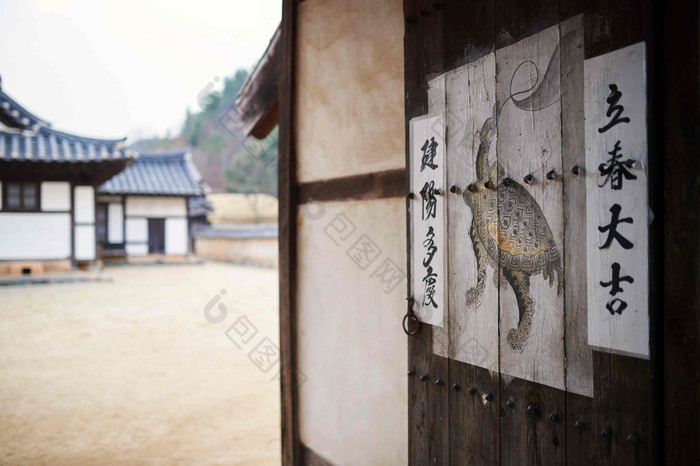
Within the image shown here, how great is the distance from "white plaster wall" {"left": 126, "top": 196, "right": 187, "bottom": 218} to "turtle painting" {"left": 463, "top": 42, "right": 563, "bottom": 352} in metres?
22.8

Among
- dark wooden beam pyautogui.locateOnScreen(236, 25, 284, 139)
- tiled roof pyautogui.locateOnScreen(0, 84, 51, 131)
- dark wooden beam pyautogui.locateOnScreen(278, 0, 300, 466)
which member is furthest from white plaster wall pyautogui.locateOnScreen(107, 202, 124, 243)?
dark wooden beam pyautogui.locateOnScreen(278, 0, 300, 466)

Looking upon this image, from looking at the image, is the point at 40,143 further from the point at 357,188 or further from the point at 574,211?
the point at 574,211

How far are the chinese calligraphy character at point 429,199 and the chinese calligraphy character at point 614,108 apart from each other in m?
0.78

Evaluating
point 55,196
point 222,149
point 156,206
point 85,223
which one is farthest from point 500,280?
point 222,149

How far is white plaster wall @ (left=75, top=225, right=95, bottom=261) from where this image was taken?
54.7 feet

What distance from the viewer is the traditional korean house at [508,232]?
1.36 m

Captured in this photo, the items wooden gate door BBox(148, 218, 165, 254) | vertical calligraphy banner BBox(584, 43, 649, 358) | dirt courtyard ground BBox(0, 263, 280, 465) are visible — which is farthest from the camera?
wooden gate door BBox(148, 218, 165, 254)

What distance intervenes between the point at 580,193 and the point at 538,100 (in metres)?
0.38

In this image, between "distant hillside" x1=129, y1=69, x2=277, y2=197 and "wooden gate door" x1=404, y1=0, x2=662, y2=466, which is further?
"distant hillside" x1=129, y1=69, x2=277, y2=197

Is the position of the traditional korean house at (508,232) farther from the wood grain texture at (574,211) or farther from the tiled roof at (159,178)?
the tiled roof at (159,178)

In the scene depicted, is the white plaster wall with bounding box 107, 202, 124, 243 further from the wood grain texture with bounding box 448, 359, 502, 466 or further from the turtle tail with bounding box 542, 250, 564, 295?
the turtle tail with bounding box 542, 250, 564, 295

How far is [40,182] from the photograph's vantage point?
1530 centimetres

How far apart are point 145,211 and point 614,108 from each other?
2360 centimetres

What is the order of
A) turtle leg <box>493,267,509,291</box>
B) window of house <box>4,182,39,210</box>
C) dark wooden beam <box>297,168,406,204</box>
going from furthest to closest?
window of house <box>4,182,39,210</box>
dark wooden beam <box>297,168,406,204</box>
turtle leg <box>493,267,509,291</box>
